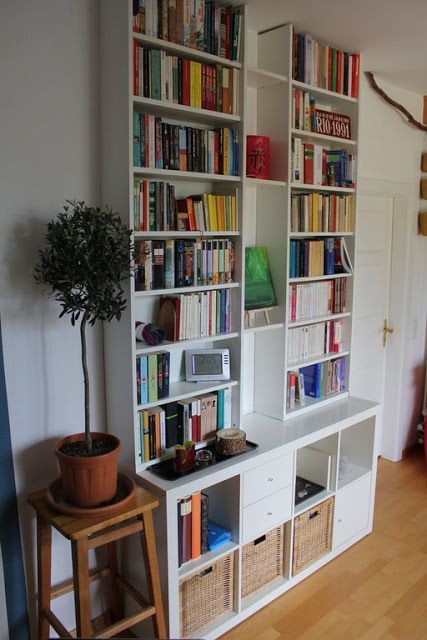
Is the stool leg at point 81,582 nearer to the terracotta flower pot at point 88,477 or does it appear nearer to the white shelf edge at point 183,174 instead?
the terracotta flower pot at point 88,477

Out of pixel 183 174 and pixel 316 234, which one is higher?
pixel 183 174

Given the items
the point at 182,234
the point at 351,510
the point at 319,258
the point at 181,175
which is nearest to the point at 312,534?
the point at 351,510

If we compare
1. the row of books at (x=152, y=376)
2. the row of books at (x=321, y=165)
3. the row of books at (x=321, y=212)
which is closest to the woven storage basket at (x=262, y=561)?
the row of books at (x=152, y=376)

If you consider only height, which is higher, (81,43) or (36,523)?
(81,43)

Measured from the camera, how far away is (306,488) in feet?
8.85

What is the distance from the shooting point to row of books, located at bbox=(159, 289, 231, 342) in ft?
7.08

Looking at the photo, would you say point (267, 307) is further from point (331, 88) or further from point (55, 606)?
point (55, 606)

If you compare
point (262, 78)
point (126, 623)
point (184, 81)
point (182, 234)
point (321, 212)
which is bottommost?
point (126, 623)

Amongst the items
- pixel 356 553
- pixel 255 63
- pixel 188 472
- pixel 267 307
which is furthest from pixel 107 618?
pixel 255 63

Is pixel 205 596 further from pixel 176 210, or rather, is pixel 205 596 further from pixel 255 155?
pixel 255 155

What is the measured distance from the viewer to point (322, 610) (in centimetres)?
237

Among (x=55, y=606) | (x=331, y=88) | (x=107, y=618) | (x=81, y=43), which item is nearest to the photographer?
(x=81, y=43)

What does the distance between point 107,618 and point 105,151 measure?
75.9 inches

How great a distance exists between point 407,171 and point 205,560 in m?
2.81
